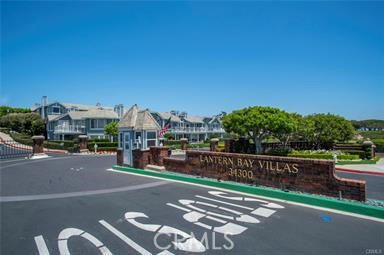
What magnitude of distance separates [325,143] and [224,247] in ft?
107

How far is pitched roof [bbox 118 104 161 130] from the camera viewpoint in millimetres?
15836

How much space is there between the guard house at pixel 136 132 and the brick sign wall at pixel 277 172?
12.2 feet

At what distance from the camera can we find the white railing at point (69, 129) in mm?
46156

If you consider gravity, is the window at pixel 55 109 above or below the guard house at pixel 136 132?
above

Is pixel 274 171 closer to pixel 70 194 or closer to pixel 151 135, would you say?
pixel 70 194

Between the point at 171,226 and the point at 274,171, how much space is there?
5314mm

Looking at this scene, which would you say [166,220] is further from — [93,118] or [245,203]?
[93,118]

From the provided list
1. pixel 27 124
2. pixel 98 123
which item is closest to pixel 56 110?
pixel 27 124

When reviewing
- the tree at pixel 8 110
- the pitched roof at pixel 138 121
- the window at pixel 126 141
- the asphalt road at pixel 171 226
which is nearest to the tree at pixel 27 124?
the tree at pixel 8 110

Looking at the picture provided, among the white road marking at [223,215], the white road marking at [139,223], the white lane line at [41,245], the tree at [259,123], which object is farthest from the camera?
the tree at [259,123]

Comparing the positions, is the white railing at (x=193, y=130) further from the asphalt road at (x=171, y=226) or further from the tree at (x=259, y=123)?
the asphalt road at (x=171, y=226)

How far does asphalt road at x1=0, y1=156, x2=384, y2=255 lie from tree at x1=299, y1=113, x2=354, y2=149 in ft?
79.4

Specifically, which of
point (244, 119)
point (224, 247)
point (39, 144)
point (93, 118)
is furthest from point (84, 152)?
point (224, 247)

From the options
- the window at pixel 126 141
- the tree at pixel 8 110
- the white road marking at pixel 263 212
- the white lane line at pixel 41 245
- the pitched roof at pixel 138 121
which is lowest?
the white road marking at pixel 263 212
